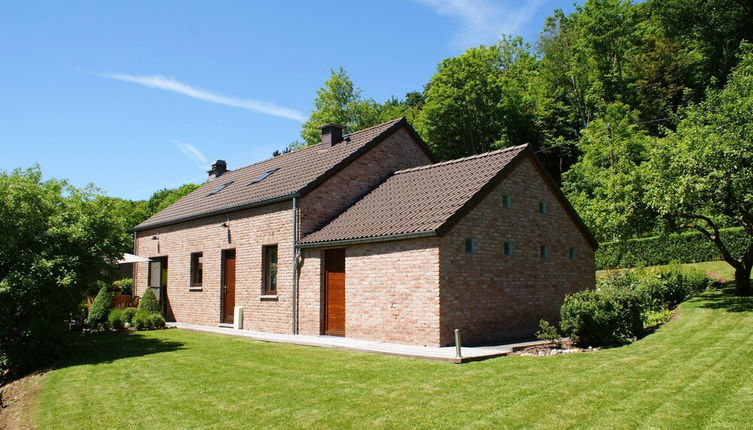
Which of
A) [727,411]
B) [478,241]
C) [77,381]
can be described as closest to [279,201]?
[478,241]

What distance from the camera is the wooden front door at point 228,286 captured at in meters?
20.0

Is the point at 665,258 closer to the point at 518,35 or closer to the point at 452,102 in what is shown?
the point at 452,102

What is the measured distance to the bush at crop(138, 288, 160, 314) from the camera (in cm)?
2158

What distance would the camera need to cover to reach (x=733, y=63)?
3919cm

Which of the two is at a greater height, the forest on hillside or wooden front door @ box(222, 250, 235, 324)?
the forest on hillside

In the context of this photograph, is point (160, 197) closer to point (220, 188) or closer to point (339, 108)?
point (339, 108)

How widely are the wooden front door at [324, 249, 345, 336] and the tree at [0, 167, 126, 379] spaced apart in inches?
235

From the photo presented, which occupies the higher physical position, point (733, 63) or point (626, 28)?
point (626, 28)

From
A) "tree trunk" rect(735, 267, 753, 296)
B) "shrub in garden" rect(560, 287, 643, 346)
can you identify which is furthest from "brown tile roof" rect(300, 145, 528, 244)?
"tree trunk" rect(735, 267, 753, 296)

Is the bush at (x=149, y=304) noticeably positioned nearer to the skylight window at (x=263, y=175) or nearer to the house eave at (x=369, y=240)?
the skylight window at (x=263, y=175)

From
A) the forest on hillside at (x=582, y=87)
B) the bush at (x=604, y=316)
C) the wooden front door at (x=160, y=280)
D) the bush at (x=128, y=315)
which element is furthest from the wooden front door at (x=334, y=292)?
the forest on hillside at (x=582, y=87)

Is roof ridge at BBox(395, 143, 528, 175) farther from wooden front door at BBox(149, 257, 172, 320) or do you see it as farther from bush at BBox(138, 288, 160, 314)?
wooden front door at BBox(149, 257, 172, 320)

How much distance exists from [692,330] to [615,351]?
368 centimetres

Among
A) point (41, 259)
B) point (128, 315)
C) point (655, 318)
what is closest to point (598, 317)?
point (655, 318)
